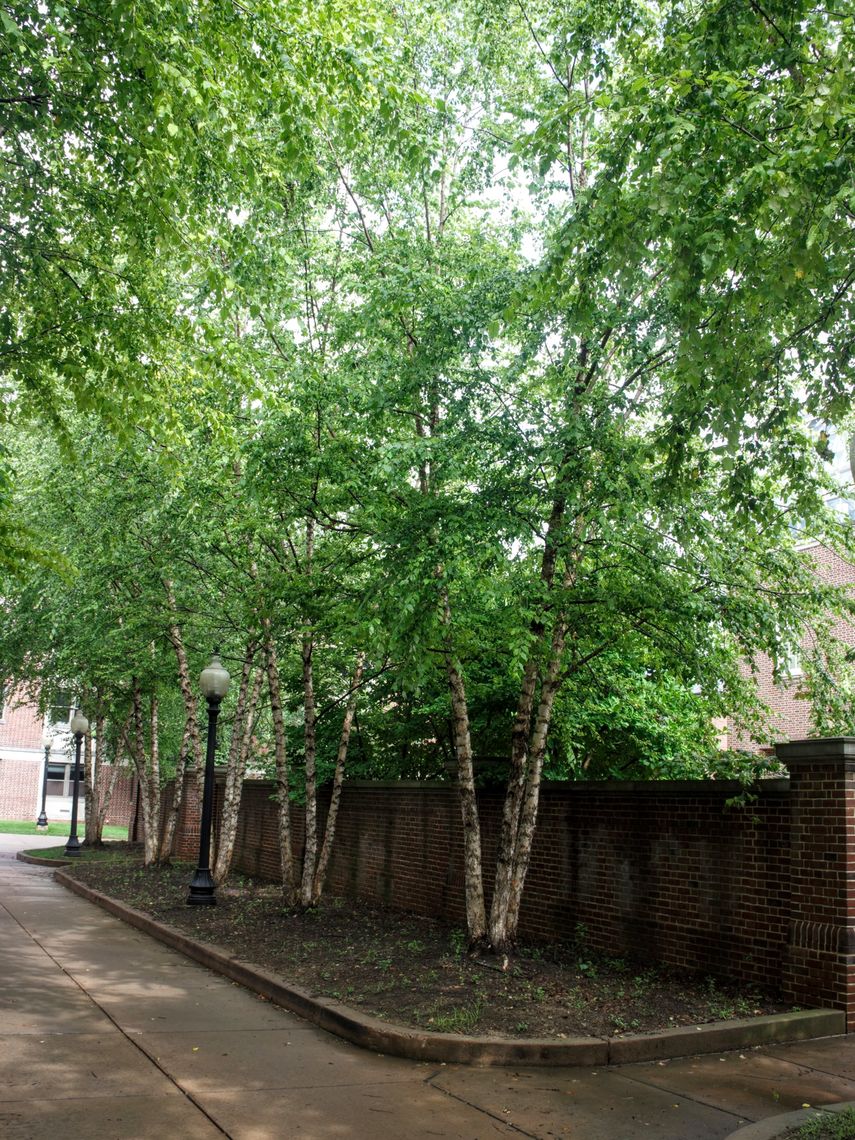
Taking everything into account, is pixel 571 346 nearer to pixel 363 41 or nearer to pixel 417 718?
pixel 363 41

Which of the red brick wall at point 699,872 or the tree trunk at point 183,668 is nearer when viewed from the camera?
the red brick wall at point 699,872

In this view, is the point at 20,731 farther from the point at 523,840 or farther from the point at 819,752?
the point at 819,752

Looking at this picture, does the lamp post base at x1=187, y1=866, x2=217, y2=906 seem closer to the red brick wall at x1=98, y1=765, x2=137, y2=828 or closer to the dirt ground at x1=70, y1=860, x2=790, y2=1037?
the dirt ground at x1=70, y1=860, x2=790, y2=1037

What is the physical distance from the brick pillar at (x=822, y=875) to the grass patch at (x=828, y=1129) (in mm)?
2135

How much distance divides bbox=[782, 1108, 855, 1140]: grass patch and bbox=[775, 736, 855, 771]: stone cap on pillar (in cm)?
274

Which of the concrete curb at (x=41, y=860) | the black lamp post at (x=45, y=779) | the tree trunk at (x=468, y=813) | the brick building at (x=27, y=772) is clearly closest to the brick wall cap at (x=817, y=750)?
the tree trunk at (x=468, y=813)

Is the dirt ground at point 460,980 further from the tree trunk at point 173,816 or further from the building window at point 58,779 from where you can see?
the building window at point 58,779

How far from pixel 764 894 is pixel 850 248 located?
525 cm

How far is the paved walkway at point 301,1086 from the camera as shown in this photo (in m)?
5.41

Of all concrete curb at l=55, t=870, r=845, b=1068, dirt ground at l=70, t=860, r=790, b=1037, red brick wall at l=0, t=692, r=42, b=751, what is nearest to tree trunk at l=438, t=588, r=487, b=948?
dirt ground at l=70, t=860, r=790, b=1037

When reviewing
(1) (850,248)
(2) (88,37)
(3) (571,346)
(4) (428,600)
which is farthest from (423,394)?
(1) (850,248)

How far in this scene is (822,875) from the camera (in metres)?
7.64

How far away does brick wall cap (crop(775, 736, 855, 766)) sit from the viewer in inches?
297

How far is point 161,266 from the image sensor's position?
1166cm
